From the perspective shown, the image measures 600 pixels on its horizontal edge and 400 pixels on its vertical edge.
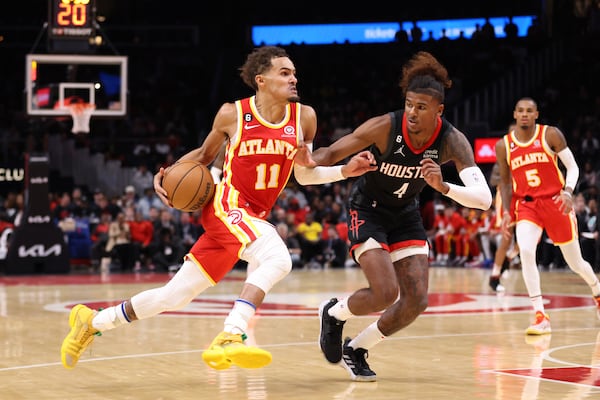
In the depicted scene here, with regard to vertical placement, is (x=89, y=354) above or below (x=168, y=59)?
below

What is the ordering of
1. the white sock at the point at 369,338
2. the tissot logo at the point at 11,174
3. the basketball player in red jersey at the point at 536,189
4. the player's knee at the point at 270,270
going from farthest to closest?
the tissot logo at the point at 11,174 → the basketball player in red jersey at the point at 536,189 → the white sock at the point at 369,338 → the player's knee at the point at 270,270

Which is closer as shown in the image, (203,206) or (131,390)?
(131,390)

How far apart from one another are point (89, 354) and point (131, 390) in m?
1.79

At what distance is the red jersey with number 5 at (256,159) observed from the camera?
6.67 meters

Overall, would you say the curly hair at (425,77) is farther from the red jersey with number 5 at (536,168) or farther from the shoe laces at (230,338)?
the red jersey with number 5 at (536,168)

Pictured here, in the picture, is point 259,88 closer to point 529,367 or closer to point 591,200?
point 529,367

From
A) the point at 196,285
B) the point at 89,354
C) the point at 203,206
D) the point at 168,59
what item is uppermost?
the point at 168,59

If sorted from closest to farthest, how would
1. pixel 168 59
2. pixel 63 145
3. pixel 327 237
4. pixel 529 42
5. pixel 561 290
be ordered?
pixel 561 290, pixel 327 237, pixel 63 145, pixel 529 42, pixel 168 59

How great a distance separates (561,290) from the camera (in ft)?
49.0

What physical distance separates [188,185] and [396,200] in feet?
4.62

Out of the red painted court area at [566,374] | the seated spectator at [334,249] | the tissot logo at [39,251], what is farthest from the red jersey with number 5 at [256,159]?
the seated spectator at [334,249]

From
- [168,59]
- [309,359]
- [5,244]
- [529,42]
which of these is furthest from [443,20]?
[309,359]

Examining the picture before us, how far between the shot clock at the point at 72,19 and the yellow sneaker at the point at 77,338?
11.9 m

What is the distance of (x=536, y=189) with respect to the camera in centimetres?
1008
